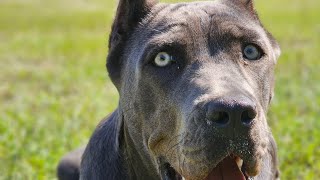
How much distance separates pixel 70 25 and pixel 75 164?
A: 19.9m

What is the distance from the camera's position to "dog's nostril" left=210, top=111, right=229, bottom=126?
386cm

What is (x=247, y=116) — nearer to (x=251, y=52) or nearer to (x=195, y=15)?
(x=251, y=52)

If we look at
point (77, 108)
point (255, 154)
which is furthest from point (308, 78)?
point (255, 154)

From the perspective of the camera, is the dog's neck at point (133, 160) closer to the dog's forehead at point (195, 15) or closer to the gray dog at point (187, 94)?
the gray dog at point (187, 94)

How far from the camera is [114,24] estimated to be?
521 centimetres

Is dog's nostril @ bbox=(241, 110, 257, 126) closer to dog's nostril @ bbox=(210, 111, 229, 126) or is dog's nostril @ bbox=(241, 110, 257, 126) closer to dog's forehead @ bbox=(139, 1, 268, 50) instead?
dog's nostril @ bbox=(210, 111, 229, 126)

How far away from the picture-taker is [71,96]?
11.5 metres

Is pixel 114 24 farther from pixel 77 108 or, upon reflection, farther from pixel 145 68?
pixel 77 108

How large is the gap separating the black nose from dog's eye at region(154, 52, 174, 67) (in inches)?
29.0

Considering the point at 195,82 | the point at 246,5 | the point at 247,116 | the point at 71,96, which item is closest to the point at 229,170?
the point at 247,116

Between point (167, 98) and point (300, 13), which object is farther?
point (300, 13)

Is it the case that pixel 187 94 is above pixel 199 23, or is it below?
below

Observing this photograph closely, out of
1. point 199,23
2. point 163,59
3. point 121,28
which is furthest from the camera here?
point 121,28

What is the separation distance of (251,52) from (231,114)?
94 centimetres
